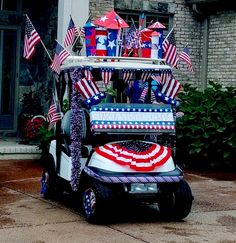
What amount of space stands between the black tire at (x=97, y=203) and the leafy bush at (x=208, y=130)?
16.6 ft

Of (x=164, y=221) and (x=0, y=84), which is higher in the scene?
(x=0, y=84)

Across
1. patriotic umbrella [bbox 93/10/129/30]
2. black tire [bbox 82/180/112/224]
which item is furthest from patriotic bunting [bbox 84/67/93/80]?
black tire [bbox 82/180/112/224]

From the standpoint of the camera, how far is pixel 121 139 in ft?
26.8

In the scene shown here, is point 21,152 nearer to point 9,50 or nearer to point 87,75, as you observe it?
point 9,50

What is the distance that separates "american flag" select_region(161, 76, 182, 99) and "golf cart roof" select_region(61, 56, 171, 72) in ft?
0.59

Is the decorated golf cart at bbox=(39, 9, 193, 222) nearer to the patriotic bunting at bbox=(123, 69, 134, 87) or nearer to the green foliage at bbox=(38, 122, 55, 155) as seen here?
the patriotic bunting at bbox=(123, 69, 134, 87)

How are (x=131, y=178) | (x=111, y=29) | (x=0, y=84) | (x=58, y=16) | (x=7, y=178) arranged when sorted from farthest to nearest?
(x=0, y=84) → (x=58, y=16) → (x=7, y=178) → (x=111, y=29) → (x=131, y=178)

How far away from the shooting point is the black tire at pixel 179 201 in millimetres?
7793

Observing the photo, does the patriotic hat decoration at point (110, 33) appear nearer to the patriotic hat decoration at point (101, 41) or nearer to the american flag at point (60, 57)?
the patriotic hat decoration at point (101, 41)

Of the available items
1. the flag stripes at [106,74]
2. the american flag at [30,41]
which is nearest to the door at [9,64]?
the american flag at [30,41]

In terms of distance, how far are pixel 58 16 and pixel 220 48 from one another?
4.02 m

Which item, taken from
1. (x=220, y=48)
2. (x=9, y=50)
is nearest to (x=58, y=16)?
(x=9, y=50)

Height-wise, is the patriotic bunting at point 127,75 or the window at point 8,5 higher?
the window at point 8,5

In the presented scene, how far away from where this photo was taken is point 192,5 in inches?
611
